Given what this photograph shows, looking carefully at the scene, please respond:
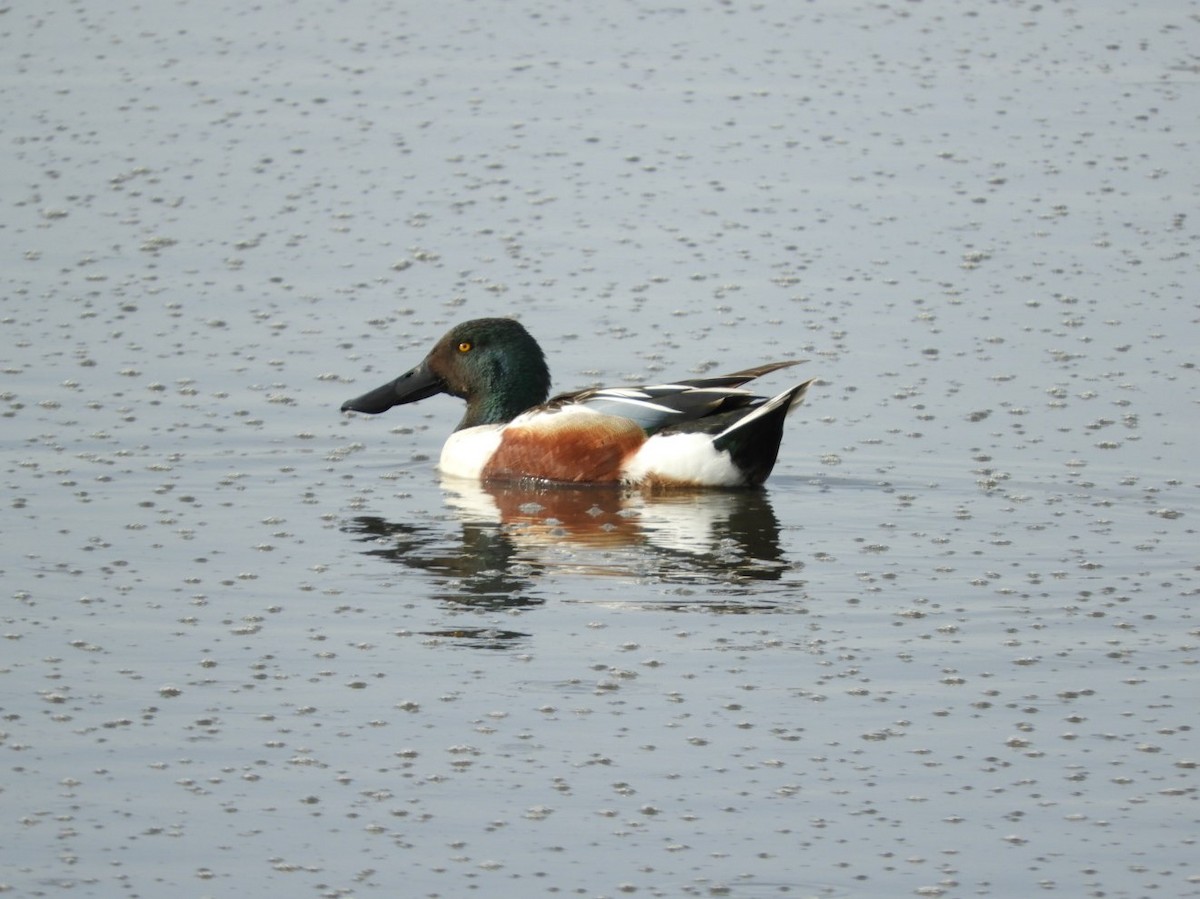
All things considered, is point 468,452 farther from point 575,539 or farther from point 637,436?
point 575,539

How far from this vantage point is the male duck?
9.95 metres

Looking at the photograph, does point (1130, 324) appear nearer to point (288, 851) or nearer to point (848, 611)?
point (848, 611)

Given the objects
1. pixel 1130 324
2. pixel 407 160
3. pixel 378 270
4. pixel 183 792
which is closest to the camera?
pixel 183 792

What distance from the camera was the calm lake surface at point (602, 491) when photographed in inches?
241

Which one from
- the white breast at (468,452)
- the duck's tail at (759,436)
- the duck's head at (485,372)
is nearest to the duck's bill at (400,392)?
the duck's head at (485,372)

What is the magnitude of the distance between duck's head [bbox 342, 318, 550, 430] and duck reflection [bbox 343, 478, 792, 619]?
0.62 meters

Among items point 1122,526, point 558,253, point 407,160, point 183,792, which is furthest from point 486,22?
point 183,792

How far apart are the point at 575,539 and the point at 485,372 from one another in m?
1.87

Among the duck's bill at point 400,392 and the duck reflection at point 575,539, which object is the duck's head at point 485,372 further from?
the duck reflection at point 575,539

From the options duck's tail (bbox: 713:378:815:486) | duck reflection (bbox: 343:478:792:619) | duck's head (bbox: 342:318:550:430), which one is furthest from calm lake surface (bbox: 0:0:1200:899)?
duck's head (bbox: 342:318:550:430)

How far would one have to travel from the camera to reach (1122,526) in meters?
9.07

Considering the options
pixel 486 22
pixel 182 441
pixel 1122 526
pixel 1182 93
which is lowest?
pixel 1122 526

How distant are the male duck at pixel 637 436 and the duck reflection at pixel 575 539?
0.27 ft

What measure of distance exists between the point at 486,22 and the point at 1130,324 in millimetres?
7351
